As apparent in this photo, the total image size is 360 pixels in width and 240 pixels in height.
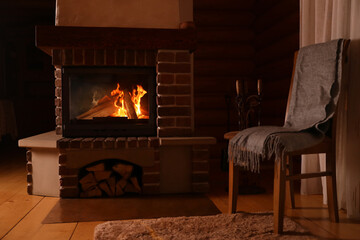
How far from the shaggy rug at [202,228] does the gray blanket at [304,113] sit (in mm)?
291

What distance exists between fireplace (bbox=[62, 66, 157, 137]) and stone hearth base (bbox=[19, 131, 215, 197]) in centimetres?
15

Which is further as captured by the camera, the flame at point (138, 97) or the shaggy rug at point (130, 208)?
the flame at point (138, 97)

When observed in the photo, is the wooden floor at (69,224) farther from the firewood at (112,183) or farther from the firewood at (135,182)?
the firewood at (135,182)

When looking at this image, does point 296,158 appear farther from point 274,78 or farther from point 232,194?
point 232,194

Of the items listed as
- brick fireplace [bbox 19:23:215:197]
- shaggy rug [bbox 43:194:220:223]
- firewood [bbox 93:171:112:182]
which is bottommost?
shaggy rug [bbox 43:194:220:223]

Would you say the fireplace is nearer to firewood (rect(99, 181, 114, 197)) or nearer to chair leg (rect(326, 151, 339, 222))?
firewood (rect(99, 181, 114, 197))

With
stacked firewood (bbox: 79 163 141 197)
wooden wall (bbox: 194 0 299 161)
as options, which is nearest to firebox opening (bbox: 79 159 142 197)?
stacked firewood (bbox: 79 163 141 197)

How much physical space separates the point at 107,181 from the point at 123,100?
633 millimetres

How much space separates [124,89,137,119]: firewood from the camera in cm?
280

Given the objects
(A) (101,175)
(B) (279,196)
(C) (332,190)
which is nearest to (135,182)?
(A) (101,175)

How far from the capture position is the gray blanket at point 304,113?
1.73 m

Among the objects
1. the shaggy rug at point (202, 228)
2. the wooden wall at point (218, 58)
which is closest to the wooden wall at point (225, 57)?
the wooden wall at point (218, 58)

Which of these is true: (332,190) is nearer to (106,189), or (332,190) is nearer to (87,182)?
(106,189)

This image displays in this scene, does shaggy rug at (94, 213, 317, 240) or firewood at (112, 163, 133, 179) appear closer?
shaggy rug at (94, 213, 317, 240)
